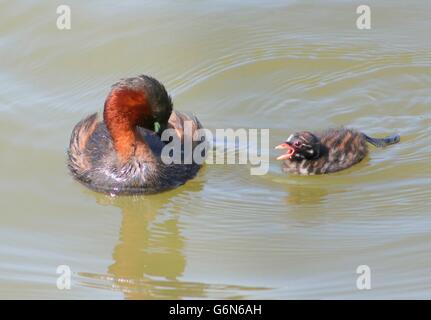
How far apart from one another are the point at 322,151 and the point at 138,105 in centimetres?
166

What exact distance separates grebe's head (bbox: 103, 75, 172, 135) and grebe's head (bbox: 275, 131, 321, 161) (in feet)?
3.49

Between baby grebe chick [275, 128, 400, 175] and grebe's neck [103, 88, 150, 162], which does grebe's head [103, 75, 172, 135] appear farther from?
baby grebe chick [275, 128, 400, 175]

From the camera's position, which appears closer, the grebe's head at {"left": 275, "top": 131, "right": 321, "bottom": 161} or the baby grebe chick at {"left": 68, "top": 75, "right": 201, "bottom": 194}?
the baby grebe chick at {"left": 68, "top": 75, "right": 201, "bottom": 194}

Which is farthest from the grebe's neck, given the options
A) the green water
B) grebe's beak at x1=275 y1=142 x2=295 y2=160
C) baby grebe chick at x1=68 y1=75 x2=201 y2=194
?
grebe's beak at x1=275 y1=142 x2=295 y2=160

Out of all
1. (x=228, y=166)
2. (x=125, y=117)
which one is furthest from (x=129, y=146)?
(x=228, y=166)

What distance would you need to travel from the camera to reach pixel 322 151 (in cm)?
820

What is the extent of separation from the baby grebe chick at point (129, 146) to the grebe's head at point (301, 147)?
2.63 feet

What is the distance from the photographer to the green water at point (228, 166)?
6590 millimetres

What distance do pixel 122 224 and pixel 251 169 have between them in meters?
1.33

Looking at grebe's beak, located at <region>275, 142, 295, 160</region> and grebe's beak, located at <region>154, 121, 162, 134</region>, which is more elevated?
grebe's beak, located at <region>154, 121, 162, 134</region>

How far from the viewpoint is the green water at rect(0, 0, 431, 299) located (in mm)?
6590

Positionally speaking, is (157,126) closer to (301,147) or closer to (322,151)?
(301,147)

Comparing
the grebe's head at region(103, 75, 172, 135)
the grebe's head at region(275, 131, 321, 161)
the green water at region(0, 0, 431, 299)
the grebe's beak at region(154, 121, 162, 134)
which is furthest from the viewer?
the grebe's head at region(275, 131, 321, 161)

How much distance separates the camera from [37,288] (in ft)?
21.0
